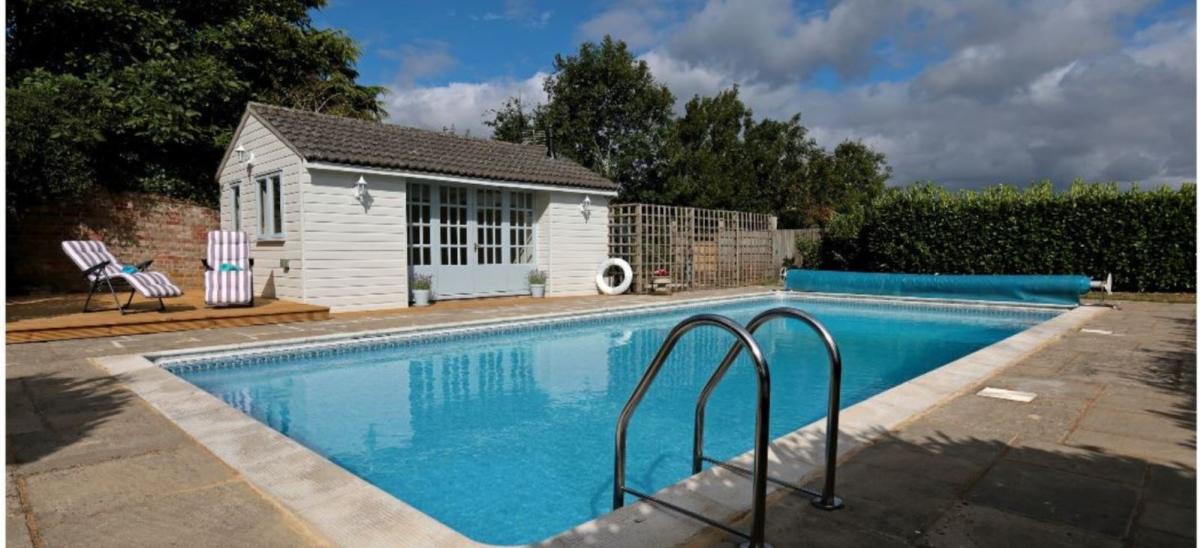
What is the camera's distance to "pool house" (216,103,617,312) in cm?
1020

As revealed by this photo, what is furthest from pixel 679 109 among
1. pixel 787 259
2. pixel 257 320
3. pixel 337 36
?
pixel 257 320

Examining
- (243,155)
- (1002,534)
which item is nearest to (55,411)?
(1002,534)

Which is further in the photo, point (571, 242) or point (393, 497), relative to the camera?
point (571, 242)

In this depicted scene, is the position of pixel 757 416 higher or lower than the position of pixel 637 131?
lower

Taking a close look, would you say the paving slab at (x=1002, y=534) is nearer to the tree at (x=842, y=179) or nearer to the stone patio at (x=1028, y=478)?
the stone patio at (x=1028, y=478)

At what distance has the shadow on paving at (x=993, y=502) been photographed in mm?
2184

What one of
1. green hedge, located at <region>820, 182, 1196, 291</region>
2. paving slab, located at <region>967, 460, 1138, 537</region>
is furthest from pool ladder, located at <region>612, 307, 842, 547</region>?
green hedge, located at <region>820, 182, 1196, 291</region>

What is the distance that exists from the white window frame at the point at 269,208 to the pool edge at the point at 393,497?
20.3 feet

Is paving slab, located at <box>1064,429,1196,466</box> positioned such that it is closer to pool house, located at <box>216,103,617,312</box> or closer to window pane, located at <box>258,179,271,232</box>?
pool house, located at <box>216,103,617,312</box>

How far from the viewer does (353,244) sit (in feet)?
34.4

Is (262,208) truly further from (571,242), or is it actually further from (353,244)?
(571,242)

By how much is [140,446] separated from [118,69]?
1637 centimetres

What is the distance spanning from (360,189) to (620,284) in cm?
618

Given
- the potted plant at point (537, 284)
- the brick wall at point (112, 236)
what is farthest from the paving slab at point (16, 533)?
the brick wall at point (112, 236)
